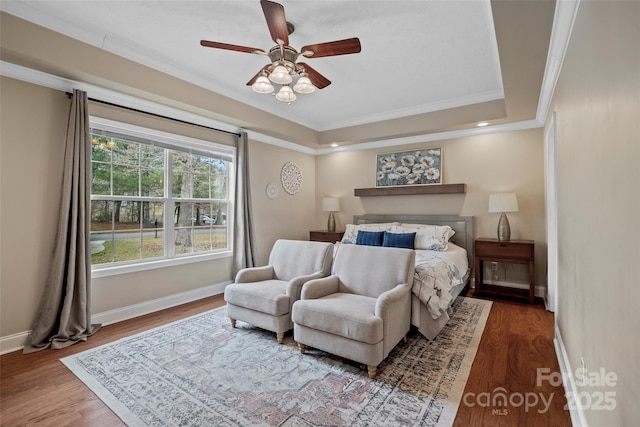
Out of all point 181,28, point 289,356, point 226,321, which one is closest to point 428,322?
point 289,356

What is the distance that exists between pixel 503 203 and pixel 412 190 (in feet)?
4.54

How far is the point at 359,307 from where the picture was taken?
238 centimetres

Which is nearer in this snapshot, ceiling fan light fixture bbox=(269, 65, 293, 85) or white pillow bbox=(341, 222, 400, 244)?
ceiling fan light fixture bbox=(269, 65, 293, 85)

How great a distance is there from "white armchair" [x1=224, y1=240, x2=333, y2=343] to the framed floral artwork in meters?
2.52

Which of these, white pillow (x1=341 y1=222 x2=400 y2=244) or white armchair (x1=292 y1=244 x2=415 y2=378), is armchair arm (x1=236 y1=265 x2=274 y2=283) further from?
white pillow (x1=341 y1=222 x2=400 y2=244)

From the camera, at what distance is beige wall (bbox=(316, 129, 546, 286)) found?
418cm

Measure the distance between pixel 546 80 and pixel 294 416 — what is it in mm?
3591

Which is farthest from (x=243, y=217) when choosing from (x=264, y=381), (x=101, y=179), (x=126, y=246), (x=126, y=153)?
(x=264, y=381)

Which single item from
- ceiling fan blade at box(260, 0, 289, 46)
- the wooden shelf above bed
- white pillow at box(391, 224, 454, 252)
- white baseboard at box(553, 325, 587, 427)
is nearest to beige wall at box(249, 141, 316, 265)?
the wooden shelf above bed

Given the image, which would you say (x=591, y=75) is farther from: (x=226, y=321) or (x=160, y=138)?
(x=160, y=138)

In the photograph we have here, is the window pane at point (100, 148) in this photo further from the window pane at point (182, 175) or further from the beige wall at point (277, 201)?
the beige wall at point (277, 201)

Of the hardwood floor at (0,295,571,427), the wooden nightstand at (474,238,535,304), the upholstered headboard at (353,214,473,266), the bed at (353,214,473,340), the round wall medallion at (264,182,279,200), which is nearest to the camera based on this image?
the hardwood floor at (0,295,571,427)

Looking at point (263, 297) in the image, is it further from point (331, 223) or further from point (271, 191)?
point (331, 223)

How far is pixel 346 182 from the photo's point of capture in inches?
230
